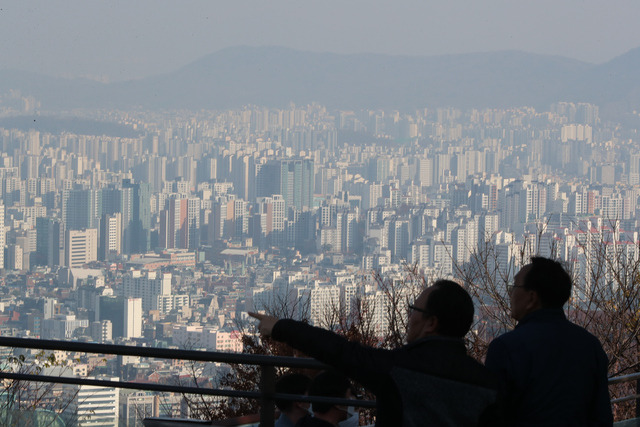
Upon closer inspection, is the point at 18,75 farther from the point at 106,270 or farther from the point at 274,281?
the point at 274,281

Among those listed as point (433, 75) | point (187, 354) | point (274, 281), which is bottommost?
point (274, 281)

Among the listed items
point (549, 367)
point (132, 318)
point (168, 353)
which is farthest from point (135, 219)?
point (549, 367)

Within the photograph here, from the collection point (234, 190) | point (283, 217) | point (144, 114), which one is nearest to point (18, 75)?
point (144, 114)

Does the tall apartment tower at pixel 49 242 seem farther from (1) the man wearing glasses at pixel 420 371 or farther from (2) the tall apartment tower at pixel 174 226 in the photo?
(1) the man wearing glasses at pixel 420 371

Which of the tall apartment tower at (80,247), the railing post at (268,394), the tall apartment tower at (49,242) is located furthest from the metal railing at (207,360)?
the tall apartment tower at (49,242)

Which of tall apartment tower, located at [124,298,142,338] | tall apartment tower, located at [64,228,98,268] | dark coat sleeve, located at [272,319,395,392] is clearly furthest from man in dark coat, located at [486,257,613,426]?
tall apartment tower, located at [64,228,98,268]

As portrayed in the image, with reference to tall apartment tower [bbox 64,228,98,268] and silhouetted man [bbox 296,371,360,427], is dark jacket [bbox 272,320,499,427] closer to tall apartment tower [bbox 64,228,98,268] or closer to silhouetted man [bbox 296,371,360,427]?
silhouetted man [bbox 296,371,360,427]

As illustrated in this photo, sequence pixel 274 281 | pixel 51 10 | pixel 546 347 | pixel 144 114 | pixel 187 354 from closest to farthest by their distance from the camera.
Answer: pixel 546 347, pixel 187 354, pixel 274 281, pixel 51 10, pixel 144 114

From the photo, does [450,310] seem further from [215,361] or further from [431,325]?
[215,361]
